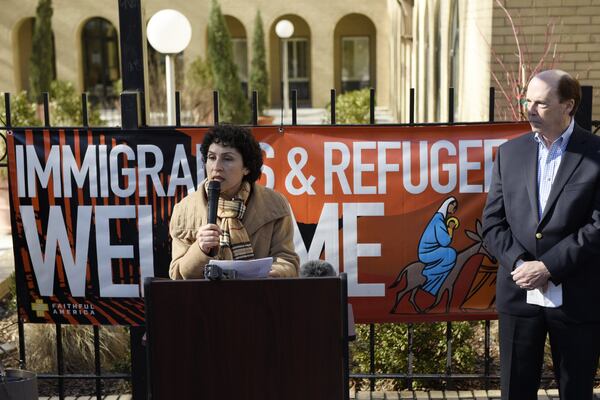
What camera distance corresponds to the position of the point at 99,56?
33.2 metres

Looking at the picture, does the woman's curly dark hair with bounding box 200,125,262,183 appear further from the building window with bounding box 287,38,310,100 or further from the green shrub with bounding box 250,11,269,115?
the building window with bounding box 287,38,310,100

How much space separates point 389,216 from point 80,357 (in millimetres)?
2332

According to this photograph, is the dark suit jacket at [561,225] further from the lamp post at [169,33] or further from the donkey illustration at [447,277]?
the lamp post at [169,33]

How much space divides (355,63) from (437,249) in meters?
29.7

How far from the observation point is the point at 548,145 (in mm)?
3559

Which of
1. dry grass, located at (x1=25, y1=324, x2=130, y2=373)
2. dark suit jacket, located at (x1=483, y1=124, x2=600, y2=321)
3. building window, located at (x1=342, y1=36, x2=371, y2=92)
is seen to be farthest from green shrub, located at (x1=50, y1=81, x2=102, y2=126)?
building window, located at (x1=342, y1=36, x2=371, y2=92)

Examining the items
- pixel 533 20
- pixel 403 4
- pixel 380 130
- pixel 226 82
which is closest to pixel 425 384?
pixel 380 130

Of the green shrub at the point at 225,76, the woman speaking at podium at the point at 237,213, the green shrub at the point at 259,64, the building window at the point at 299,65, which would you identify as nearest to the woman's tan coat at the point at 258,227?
the woman speaking at podium at the point at 237,213

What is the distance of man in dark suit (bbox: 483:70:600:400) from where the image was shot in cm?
342

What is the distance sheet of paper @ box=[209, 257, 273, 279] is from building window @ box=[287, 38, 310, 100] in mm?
30589

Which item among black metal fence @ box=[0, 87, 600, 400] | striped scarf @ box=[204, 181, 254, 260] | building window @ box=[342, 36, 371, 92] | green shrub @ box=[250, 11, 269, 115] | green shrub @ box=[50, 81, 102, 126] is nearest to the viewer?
striped scarf @ box=[204, 181, 254, 260]

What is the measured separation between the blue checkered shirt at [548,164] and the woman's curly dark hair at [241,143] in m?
1.21

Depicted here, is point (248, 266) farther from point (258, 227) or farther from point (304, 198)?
point (304, 198)

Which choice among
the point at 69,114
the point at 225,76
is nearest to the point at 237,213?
the point at 69,114
